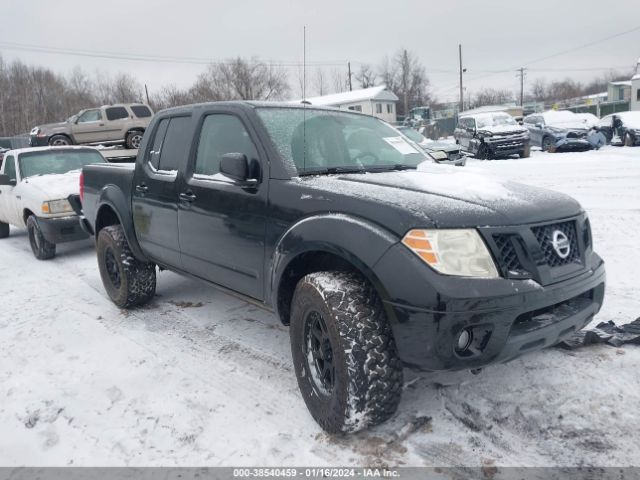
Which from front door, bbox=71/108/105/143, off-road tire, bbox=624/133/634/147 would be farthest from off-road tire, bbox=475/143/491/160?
front door, bbox=71/108/105/143

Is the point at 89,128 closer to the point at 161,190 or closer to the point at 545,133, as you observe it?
the point at 161,190

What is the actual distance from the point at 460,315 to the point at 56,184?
7.21 metres

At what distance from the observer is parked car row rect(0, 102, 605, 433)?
2354mm

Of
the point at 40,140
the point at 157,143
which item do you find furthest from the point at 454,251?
the point at 40,140

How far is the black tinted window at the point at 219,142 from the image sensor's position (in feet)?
11.4

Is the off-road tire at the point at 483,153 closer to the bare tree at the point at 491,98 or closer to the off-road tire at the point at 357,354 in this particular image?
the off-road tire at the point at 357,354

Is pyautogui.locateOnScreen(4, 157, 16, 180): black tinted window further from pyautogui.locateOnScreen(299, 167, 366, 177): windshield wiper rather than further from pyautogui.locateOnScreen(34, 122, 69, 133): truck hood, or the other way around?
pyautogui.locateOnScreen(34, 122, 69, 133): truck hood

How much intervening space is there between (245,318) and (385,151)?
1987mm

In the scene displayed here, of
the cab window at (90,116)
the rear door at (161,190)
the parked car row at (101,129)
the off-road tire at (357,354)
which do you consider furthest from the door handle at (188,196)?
the cab window at (90,116)

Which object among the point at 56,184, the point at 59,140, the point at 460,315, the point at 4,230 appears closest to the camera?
the point at 460,315

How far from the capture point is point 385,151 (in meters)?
3.77

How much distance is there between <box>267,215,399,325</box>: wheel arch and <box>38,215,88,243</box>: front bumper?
5258 mm

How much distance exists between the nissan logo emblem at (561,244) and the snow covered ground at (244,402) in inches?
35.5

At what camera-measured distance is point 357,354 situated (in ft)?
8.11
